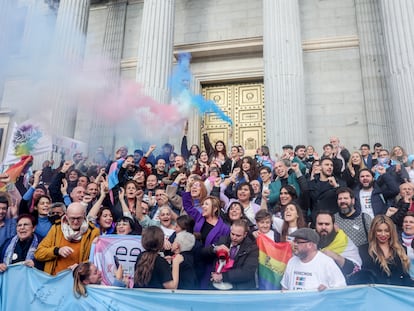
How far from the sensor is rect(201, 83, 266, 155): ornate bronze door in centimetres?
1317

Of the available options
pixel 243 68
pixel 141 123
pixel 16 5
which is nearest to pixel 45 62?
pixel 16 5

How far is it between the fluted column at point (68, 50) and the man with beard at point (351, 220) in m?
9.66

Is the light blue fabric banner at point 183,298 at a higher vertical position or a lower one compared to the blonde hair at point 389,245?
lower

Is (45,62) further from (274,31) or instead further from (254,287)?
(254,287)

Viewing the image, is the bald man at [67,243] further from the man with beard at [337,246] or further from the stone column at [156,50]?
the stone column at [156,50]

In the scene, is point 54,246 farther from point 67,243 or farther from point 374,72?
point 374,72

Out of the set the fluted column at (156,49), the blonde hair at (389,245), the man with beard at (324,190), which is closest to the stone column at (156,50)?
the fluted column at (156,49)

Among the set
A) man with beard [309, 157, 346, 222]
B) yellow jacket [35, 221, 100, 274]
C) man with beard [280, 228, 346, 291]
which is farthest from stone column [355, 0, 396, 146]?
yellow jacket [35, 221, 100, 274]

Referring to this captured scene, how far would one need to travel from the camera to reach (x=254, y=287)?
345 cm

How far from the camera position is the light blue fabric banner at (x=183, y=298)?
299cm

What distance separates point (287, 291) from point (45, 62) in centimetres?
1254

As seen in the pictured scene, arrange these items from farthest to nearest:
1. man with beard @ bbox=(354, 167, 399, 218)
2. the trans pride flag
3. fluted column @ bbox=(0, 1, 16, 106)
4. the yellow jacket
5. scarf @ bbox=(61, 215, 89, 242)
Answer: fluted column @ bbox=(0, 1, 16, 106), man with beard @ bbox=(354, 167, 399, 218), scarf @ bbox=(61, 215, 89, 242), the yellow jacket, the trans pride flag

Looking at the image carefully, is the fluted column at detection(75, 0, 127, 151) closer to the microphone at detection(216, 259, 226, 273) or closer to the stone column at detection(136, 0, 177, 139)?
the stone column at detection(136, 0, 177, 139)

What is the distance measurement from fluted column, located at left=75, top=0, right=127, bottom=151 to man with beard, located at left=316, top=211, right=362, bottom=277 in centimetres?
1061
